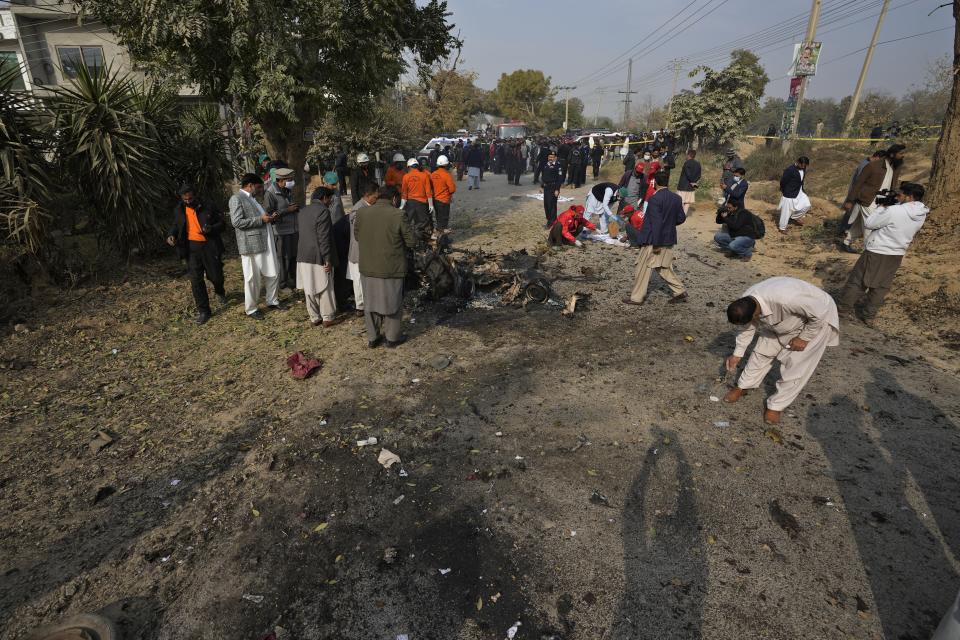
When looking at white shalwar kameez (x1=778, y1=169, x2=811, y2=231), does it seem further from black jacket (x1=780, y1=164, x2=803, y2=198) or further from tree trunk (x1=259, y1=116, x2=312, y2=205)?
tree trunk (x1=259, y1=116, x2=312, y2=205)

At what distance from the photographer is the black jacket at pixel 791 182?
10453mm

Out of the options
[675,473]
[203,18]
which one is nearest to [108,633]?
[675,473]

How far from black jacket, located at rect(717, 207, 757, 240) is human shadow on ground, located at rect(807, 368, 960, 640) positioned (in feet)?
15.9

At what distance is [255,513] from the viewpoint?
334 centimetres


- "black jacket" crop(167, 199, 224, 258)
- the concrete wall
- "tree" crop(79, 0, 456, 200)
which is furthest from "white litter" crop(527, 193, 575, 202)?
the concrete wall

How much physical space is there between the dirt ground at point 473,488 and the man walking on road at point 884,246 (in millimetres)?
493

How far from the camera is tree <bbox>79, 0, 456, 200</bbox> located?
6.41 meters

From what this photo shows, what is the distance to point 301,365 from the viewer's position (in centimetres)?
522

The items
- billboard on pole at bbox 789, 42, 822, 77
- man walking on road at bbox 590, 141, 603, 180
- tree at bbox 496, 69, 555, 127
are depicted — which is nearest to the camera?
billboard on pole at bbox 789, 42, 822, 77

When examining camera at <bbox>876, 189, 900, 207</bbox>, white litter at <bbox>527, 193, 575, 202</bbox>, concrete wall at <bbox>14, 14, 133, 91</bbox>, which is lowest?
white litter at <bbox>527, 193, 575, 202</bbox>

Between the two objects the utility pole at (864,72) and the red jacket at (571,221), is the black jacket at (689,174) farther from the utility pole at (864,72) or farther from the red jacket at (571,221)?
the utility pole at (864,72)

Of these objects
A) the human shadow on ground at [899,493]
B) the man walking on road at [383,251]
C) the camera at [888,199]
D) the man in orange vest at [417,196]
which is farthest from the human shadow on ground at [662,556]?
the man in orange vest at [417,196]

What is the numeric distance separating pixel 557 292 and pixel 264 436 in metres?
4.84

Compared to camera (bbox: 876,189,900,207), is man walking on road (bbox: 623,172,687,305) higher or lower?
lower
